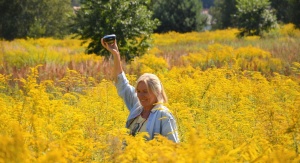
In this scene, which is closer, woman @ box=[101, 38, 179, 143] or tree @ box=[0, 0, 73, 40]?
woman @ box=[101, 38, 179, 143]

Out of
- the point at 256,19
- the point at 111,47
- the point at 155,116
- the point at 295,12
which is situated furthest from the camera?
the point at 295,12

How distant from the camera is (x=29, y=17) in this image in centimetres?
4072

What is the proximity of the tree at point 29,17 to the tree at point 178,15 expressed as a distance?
674 cm

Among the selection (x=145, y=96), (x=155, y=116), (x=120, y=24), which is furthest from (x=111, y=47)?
(x=120, y=24)

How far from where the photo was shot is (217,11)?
56781mm

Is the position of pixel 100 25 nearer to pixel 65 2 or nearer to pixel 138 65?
pixel 138 65

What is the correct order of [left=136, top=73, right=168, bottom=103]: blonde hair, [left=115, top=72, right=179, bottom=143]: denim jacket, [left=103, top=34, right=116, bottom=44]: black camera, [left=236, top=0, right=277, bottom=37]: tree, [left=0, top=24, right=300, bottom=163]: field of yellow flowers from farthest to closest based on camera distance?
1. [left=236, top=0, right=277, bottom=37]: tree
2. [left=103, top=34, right=116, bottom=44]: black camera
3. [left=136, top=73, right=168, bottom=103]: blonde hair
4. [left=115, top=72, right=179, bottom=143]: denim jacket
5. [left=0, top=24, right=300, bottom=163]: field of yellow flowers

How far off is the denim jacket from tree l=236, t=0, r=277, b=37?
21.8 metres

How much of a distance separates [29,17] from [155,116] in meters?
37.5

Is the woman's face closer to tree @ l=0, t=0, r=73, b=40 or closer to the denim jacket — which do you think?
the denim jacket

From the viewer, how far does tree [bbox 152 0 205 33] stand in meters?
37.4

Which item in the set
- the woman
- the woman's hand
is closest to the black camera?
the woman's hand

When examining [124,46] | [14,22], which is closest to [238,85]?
[124,46]

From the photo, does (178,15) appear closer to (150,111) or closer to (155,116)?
(150,111)
